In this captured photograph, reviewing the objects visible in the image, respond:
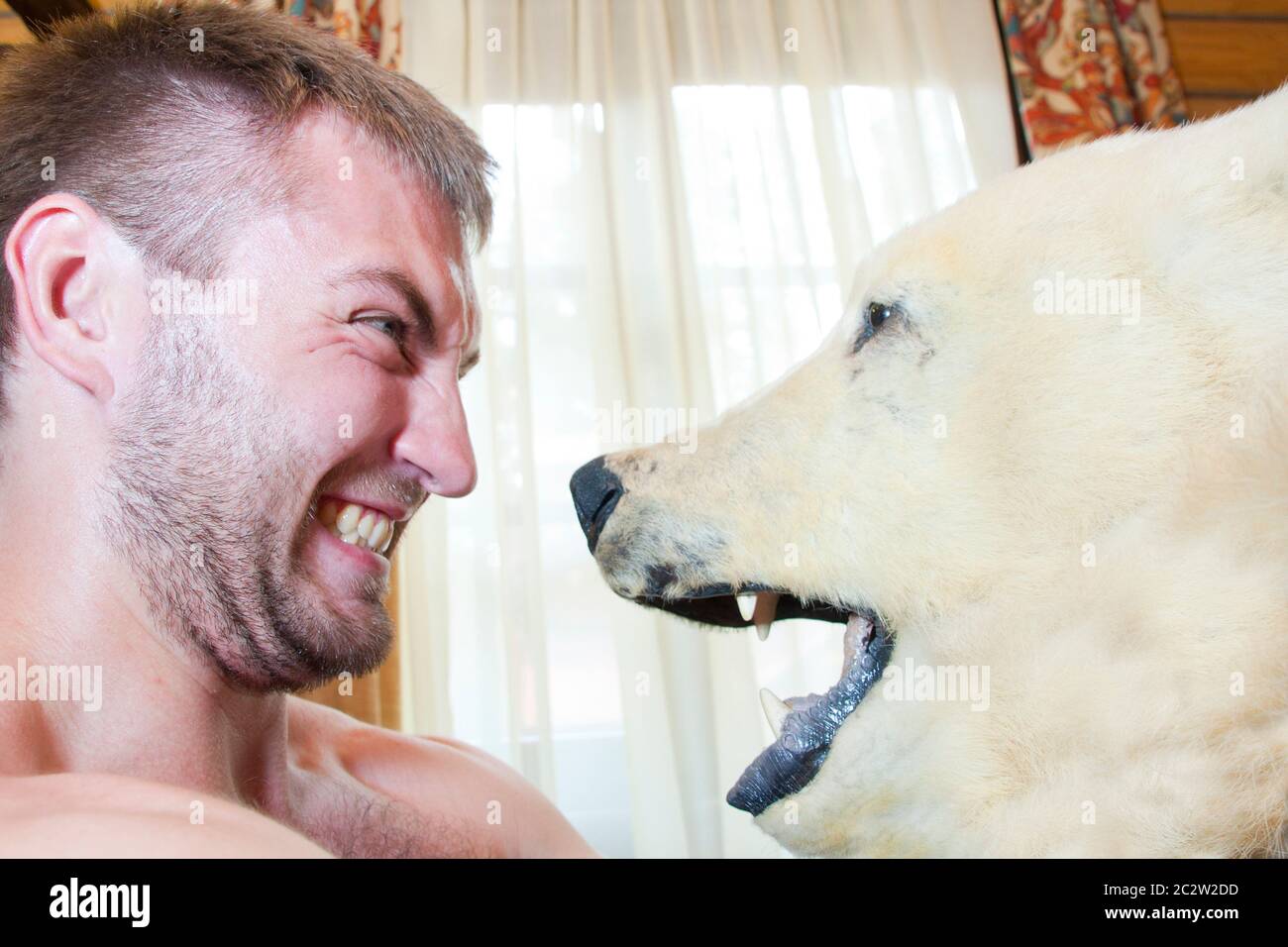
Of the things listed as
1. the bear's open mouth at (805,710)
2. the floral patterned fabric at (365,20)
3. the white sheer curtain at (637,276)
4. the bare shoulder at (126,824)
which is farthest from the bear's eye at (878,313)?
the floral patterned fabric at (365,20)

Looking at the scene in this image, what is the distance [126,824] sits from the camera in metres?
0.55

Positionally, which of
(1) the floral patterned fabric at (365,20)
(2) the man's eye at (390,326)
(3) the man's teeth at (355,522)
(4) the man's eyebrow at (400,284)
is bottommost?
(3) the man's teeth at (355,522)

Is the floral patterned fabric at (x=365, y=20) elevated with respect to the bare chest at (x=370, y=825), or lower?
elevated

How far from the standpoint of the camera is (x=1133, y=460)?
0.71m

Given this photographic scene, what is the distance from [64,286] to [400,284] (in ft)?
0.97

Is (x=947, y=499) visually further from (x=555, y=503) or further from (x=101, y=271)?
(x=555, y=503)

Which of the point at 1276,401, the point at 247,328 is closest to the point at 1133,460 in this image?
the point at 1276,401

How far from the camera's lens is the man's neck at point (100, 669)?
0.79 metres

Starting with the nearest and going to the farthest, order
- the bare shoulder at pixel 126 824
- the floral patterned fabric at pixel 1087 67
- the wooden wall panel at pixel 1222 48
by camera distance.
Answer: the bare shoulder at pixel 126 824, the floral patterned fabric at pixel 1087 67, the wooden wall panel at pixel 1222 48

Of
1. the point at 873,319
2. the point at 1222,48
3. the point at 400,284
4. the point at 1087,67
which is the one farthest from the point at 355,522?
the point at 1222,48

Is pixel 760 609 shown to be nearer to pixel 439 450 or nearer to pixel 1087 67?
pixel 439 450

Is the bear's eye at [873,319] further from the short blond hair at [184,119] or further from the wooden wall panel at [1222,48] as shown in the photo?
the wooden wall panel at [1222,48]

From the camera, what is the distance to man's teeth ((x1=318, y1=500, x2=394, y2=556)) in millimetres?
943
